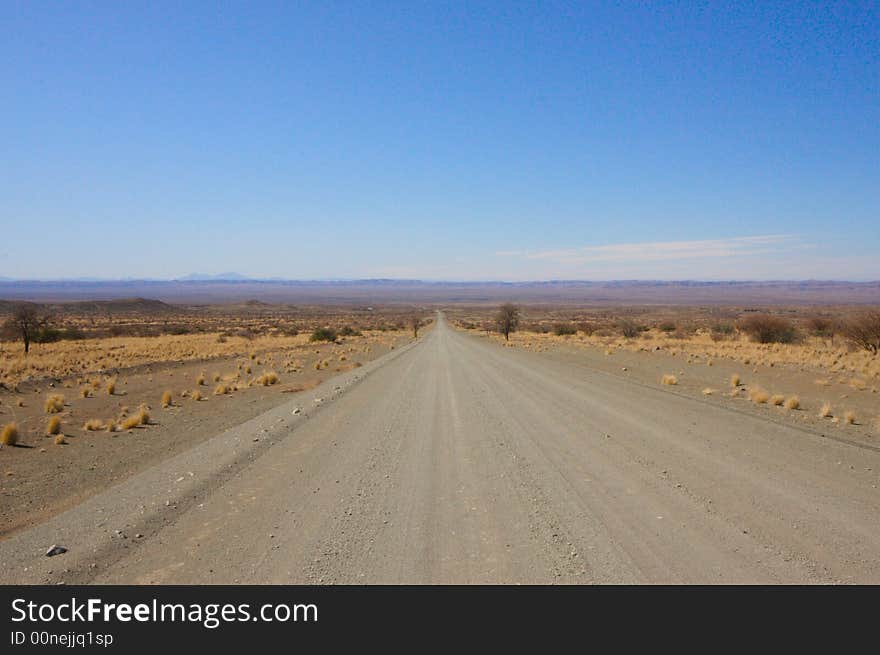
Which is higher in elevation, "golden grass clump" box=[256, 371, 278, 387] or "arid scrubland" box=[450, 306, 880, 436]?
"arid scrubland" box=[450, 306, 880, 436]

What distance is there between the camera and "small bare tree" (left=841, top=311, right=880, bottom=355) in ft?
114

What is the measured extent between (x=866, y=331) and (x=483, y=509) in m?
37.8

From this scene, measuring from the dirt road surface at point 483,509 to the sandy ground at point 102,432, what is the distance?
2.84 ft

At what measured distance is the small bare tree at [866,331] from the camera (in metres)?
34.7

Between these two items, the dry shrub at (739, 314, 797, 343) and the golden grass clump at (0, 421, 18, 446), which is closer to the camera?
the golden grass clump at (0, 421, 18, 446)

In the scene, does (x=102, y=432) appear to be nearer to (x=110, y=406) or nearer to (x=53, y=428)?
(x=53, y=428)

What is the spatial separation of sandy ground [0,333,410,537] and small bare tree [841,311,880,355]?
104 feet

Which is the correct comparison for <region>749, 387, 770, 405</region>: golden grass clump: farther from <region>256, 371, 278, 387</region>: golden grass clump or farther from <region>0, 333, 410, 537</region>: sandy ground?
<region>256, 371, 278, 387</region>: golden grass clump

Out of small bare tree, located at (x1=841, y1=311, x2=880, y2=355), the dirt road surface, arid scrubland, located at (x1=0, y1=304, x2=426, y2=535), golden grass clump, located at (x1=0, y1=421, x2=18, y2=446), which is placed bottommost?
arid scrubland, located at (x1=0, y1=304, x2=426, y2=535)

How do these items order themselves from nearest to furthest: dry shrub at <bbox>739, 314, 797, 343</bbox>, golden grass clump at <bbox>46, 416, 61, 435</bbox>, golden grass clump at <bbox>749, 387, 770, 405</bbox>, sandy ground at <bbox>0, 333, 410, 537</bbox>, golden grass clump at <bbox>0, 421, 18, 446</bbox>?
sandy ground at <bbox>0, 333, 410, 537</bbox>
golden grass clump at <bbox>0, 421, 18, 446</bbox>
golden grass clump at <bbox>46, 416, 61, 435</bbox>
golden grass clump at <bbox>749, 387, 770, 405</bbox>
dry shrub at <bbox>739, 314, 797, 343</bbox>

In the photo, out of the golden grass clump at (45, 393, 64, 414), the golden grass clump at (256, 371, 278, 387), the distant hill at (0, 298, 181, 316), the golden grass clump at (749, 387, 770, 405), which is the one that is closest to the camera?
the golden grass clump at (45, 393, 64, 414)

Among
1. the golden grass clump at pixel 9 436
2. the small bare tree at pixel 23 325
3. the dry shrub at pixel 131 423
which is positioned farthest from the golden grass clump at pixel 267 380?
the small bare tree at pixel 23 325

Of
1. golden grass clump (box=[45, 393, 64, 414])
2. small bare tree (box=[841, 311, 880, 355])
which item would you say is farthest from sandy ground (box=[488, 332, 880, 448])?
golden grass clump (box=[45, 393, 64, 414])
